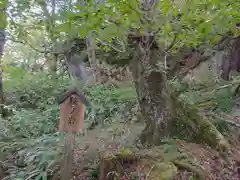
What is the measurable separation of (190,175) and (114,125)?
2712 mm

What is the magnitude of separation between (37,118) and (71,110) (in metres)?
3.47

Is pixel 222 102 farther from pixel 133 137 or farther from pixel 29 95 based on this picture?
pixel 29 95

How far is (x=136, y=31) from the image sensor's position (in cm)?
383

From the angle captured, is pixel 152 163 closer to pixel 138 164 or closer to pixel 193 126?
pixel 138 164

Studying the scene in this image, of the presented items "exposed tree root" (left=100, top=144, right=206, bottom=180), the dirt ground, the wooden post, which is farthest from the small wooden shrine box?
the dirt ground

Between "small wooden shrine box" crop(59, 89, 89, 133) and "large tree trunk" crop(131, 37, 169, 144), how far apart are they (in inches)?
53.0

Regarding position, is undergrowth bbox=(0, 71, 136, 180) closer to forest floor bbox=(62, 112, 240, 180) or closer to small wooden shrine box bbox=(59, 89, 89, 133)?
forest floor bbox=(62, 112, 240, 180)

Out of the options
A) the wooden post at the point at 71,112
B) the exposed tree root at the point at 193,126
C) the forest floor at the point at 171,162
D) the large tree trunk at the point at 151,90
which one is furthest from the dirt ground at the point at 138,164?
the wooden post at the point at 71,112

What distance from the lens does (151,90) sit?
13.8 feet

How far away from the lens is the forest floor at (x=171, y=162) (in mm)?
3512

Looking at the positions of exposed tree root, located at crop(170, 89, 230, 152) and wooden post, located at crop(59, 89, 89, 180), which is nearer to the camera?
wooden post, located at crop(59, 89, 89, 180)

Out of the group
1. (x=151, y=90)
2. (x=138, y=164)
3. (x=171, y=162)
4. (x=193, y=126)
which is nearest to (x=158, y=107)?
(x=151, y=90)

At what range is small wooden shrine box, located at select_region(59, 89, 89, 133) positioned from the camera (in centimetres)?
317

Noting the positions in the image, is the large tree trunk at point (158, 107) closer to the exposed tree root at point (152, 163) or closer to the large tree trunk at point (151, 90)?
the large tree trunk at point (151, 90)
